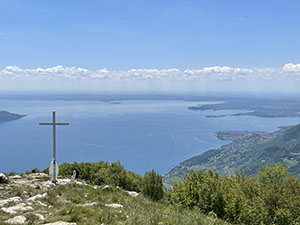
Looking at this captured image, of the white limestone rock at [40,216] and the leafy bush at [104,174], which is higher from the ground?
the white limestone rock at [40,216]

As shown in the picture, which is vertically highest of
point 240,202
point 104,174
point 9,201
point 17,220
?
point 17,220

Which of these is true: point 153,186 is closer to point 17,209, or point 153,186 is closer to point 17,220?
point 17,209

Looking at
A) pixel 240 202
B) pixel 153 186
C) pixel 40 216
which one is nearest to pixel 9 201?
pixel 40 216

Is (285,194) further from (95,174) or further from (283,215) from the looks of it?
(95,174)

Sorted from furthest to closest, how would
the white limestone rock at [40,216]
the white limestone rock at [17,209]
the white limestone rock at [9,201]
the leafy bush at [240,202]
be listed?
the leafy bush at [240,202] → the white limestone rock at [9,201] → the white limestone rock at [17,209] → the white limestone rock at [40,216]

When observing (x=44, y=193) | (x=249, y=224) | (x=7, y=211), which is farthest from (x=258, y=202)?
(x=7, y=211)

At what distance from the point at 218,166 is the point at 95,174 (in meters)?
164

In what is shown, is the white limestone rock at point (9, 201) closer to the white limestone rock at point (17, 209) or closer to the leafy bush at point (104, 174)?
the white limestone rock at point (17, 209)

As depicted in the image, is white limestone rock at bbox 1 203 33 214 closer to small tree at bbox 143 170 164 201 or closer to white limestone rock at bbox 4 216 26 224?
white limestone rock at bbox 4 216 26 224

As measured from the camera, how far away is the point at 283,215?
21.7m

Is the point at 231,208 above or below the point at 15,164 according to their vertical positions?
above

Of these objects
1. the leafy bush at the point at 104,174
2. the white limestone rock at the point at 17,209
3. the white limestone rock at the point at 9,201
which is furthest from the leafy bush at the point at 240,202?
the white limestone rock at the point at 17,209

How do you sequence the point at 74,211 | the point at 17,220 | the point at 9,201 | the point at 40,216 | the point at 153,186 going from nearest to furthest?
1. the point at 17,220
2. the point at 40,216
3. the point at 74,211
4. the point at 9,201
5. the point at 153,186

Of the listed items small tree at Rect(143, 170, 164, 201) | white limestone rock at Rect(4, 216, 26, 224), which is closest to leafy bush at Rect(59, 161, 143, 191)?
small tree at Rect(143, 170, 164, 201)
